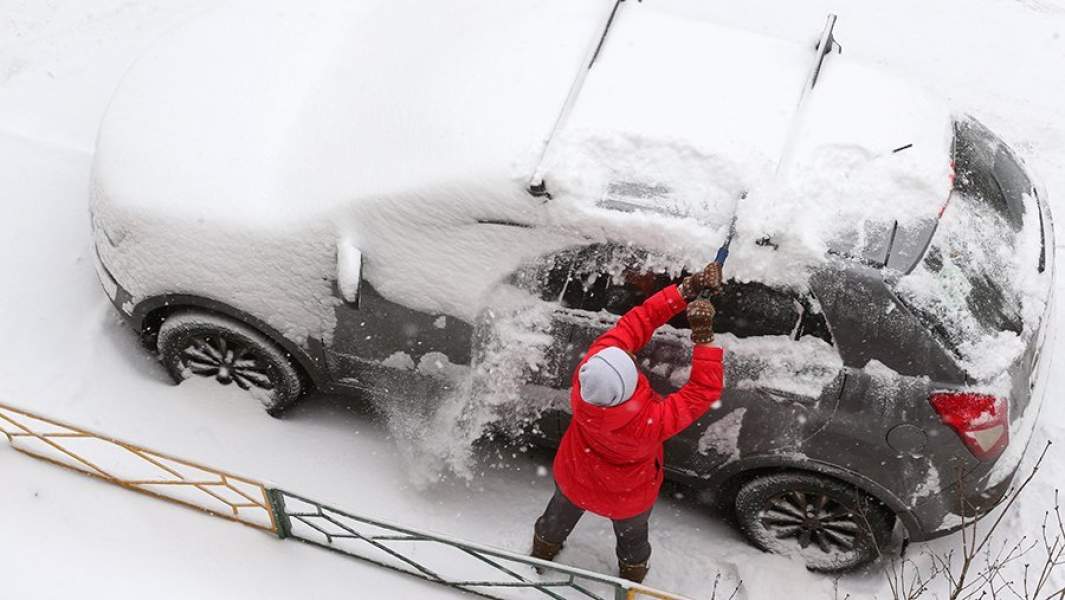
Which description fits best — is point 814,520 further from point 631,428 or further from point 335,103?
point 335,103

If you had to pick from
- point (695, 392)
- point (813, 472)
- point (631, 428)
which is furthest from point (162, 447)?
point (813, 472)

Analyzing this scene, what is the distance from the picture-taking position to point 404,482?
4.96 metres

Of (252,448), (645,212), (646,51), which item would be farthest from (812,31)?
(252,448)

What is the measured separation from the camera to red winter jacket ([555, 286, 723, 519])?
3.76 metres

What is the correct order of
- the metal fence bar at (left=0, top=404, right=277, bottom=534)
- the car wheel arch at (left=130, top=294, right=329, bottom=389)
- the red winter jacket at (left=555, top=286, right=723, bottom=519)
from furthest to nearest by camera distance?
the car wheel arch at (left=130, top=294, right=329, bottom=389) → the metal fence bar at (left=0, top=404, right=277, bottom=534) → the red winter jacket at (left=555, top=286, right=723, bottom=519)

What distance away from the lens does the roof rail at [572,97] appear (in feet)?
13.3

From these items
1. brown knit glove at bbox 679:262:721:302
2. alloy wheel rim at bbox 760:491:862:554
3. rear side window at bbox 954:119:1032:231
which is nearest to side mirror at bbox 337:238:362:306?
brown knit glove at bbox 679:262:721:302

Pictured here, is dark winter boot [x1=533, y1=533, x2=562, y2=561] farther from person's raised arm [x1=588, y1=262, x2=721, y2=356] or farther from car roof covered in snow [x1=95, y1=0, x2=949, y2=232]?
car roof covered in snow [x1=95, y1=0, x2=949, y2=232]

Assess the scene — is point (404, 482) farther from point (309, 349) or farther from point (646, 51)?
point (646, 51)

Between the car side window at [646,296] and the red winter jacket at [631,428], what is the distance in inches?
6.3

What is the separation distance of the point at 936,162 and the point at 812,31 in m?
3.25

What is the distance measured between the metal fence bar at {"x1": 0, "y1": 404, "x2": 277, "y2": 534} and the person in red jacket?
145cm

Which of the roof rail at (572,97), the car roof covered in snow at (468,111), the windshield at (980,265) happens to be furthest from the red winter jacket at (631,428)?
the windshield at (980,265)

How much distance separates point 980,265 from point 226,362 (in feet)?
11.8
